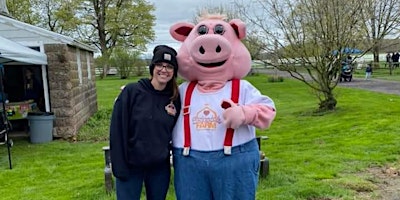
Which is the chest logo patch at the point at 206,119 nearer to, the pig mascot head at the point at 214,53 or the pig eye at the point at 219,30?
Result: the pig mascot head at the point at 214,53

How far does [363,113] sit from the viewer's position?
1037cm

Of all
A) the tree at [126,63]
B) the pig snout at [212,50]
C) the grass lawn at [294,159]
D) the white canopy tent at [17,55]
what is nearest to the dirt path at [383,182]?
the grass lawn at [294,159]

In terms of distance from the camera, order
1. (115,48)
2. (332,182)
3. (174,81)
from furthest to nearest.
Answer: (115,48)
(332,182)
(174,81)

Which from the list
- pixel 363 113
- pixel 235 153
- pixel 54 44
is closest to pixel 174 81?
pixel 235 153

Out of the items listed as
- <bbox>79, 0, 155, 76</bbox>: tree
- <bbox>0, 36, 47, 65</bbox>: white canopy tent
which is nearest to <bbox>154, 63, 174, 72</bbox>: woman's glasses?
<bbox>0, 36, 47, 65</bbox>: white canopy tent

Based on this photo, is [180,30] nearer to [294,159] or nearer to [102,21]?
[294,159]

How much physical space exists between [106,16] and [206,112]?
33494 millimetres

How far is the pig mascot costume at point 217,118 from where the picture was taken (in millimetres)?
2738

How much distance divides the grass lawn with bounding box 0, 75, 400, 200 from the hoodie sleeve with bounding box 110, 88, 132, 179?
1.82 metres

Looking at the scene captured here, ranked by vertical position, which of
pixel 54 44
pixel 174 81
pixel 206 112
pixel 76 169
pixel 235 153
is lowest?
pixel 76 169

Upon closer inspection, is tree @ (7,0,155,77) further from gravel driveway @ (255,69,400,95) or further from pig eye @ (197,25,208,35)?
pig eye @ (197,25,208,35)

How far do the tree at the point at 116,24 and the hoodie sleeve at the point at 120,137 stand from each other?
32.6 metres

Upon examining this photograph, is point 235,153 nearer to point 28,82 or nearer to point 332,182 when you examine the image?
point 332,182

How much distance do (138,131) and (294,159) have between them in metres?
3.82
